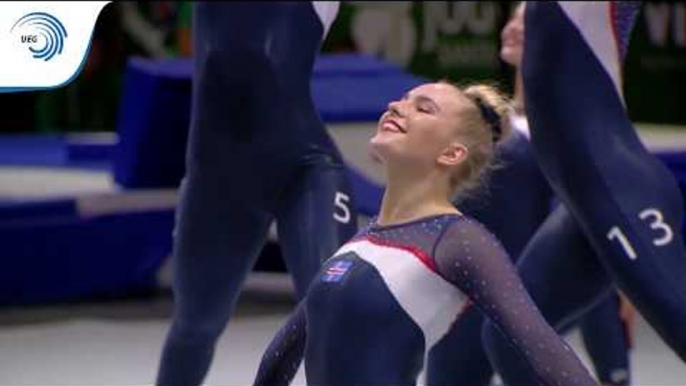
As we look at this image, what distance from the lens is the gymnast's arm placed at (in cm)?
266

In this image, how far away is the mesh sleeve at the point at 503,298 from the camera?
238cm

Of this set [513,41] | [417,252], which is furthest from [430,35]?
[417,252]

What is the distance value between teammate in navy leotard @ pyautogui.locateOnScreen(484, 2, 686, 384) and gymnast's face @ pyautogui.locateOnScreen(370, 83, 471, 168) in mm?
794

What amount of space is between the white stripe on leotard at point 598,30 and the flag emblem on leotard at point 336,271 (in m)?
1.10

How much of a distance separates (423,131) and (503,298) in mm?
340

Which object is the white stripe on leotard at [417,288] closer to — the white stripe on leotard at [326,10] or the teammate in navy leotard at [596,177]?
the teammate in navy leotard at [596,177]

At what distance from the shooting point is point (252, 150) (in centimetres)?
348

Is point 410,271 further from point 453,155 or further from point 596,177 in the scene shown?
point 596,177

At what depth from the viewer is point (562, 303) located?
366 centimetres

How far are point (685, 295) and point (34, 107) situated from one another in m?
9.24

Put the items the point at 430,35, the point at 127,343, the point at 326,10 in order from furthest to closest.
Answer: the point at 430,35 < the point at 127,343 < the point at 326,10

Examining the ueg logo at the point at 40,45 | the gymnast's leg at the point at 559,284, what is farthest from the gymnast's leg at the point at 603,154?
the ueg logo at the point at 40,45

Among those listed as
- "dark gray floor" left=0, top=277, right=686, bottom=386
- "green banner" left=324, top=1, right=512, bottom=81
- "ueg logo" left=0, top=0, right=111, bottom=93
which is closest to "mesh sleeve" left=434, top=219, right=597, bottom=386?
"ueg logo" left=0, top=0, right=111, bottom=93

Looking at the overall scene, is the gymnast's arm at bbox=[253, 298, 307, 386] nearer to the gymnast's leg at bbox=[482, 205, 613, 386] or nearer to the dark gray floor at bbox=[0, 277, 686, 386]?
the gymnast's leg at bbox=[482, 205, 613, 386]
